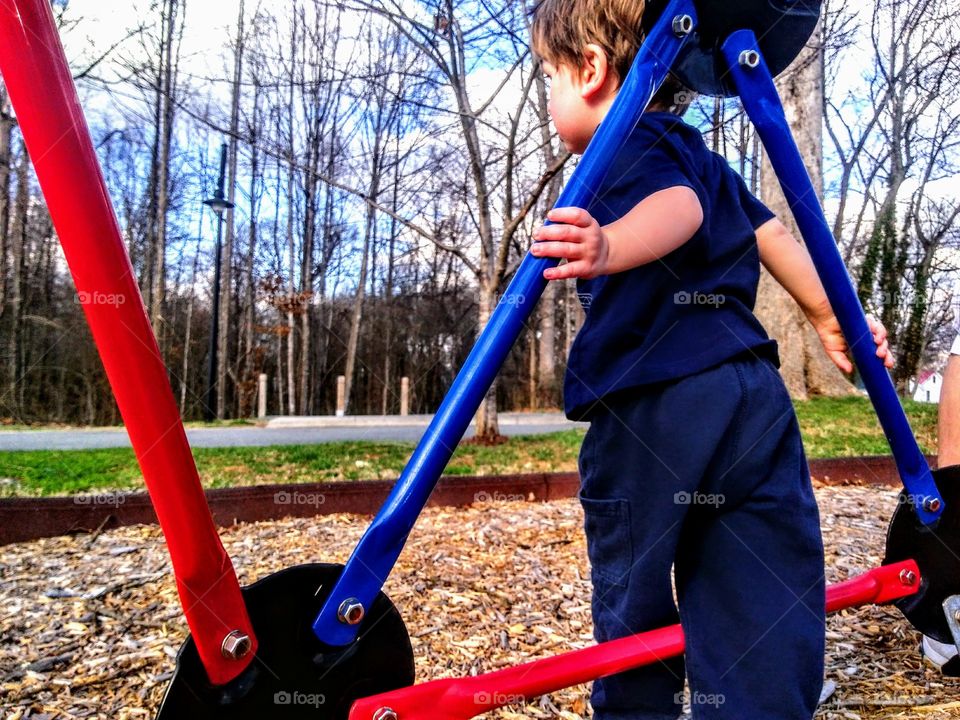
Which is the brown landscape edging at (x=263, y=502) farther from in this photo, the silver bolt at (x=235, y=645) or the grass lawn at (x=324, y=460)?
the silver bolt at (x=235, y=645)

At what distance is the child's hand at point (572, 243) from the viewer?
797mm

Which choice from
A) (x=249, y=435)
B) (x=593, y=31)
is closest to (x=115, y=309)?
(x=593, y=31)

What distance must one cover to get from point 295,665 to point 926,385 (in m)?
18.3

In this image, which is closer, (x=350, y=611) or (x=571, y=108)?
(x=350, y=611)

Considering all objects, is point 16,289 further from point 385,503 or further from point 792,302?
point 385,503

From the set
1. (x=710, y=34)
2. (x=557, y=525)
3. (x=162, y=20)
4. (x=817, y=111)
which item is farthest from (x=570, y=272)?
(x=817, y=111)

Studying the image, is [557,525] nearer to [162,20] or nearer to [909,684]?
[909,684]

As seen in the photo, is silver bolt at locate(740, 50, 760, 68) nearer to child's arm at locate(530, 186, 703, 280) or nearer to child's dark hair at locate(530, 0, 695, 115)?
child's dark hair at locate(530, 0, 695, 115)

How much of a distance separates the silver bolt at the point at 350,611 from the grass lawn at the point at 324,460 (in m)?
3.39

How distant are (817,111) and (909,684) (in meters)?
8.21

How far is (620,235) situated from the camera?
86 cm

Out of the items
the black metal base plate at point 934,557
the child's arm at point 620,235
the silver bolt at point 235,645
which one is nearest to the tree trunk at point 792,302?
the black metal base plate at point 934,557

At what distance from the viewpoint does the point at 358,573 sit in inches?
31.0

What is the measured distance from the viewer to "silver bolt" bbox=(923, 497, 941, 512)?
1519 millimetres
